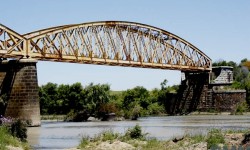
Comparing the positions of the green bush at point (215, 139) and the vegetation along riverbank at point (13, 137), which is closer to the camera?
the green bush at point (215, 139)

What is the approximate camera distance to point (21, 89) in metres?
75.3

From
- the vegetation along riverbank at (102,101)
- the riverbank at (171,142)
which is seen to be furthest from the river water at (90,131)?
the vegetation along riverbank at (102,101)

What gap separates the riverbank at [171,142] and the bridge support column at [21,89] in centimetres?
3985

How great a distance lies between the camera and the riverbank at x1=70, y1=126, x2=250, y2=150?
29.2 m

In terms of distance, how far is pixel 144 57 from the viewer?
111 m

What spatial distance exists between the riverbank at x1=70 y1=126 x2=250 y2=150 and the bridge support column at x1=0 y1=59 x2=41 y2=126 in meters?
39.9

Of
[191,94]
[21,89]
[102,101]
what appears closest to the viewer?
[21,89]

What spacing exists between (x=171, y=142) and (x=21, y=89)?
4617cm

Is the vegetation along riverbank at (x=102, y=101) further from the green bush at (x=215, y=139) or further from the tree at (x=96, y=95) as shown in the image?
the green bush at (x=215, y=139)

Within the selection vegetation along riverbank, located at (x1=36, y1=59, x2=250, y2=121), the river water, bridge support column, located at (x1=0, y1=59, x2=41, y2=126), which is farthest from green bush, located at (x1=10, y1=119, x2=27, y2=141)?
vegetation along riverbank, located at (x1=36, y1=59, x2=250, y2=121)

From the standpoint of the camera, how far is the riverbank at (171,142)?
29184mm

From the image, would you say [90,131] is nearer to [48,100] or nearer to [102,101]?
[102,101]

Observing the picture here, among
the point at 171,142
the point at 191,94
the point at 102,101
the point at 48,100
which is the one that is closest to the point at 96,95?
the point at 102,101

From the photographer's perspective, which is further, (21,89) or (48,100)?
(48,100)
